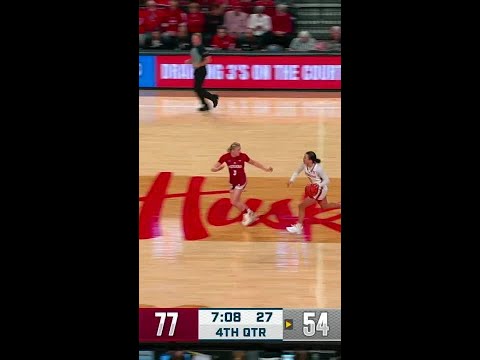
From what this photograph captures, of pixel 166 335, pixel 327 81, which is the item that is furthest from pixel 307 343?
pixel 327 81

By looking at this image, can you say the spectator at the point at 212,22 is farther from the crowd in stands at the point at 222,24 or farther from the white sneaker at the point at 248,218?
the white sneaker at the point at 248,218

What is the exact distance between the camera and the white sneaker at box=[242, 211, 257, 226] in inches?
391

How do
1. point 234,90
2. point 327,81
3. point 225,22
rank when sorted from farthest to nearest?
point 225,22 → point 234,90 → point 327,81

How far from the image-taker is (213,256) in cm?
955

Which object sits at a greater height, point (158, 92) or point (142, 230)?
point (158, 92)

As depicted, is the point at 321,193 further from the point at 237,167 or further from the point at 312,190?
the point at 237,167

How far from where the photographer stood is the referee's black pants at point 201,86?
1105cm

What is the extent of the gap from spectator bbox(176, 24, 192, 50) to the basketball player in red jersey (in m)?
3.14

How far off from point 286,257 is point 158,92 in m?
3.58

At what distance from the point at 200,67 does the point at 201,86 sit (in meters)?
0.27

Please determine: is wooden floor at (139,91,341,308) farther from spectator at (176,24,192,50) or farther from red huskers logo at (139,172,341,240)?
spectator at (176,24,192,50)

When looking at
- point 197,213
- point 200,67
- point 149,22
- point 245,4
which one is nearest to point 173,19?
point 149,22

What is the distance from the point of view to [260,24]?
40.7 ft

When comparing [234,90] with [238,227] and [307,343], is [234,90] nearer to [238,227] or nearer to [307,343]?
[238,227]
